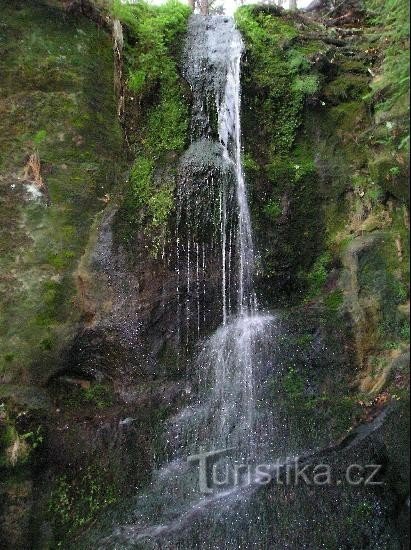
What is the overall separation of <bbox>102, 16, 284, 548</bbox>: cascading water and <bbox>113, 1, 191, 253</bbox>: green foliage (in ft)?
0.69

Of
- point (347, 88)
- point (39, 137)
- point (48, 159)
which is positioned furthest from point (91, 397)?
point (347, 88)

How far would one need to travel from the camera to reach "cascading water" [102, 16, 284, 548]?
4789 millimetres

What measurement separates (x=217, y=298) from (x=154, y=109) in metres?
2.85

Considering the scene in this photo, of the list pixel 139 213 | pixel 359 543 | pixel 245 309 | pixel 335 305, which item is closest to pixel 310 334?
pixel 335 305

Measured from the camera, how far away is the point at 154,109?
6.50 metres

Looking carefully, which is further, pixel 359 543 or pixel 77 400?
pixel 77 400

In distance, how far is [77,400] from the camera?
5.34 metres

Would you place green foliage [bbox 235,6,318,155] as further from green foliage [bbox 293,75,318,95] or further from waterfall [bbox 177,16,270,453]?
waterfall [bbox 177,16,270,453]

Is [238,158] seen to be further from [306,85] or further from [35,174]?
[35,174]

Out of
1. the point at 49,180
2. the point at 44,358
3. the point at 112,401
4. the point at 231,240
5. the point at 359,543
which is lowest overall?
the point at 359,543

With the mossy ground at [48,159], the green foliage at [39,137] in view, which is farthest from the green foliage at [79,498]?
the green foliage at [39,137]

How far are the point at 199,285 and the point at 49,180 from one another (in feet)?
7.56

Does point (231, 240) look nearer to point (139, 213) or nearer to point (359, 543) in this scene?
point (139, 213)

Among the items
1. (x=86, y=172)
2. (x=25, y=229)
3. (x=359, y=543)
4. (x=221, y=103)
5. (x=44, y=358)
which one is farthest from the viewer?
(x=221, y=103)
